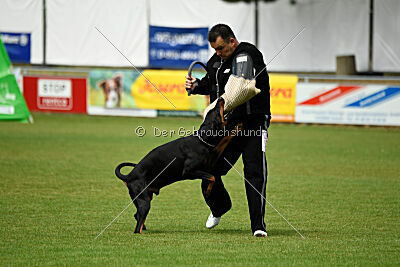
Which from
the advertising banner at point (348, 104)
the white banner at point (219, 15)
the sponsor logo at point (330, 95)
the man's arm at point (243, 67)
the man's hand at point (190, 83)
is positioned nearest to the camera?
the man's arm at point (243, 67)

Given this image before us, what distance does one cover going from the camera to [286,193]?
9.97 m

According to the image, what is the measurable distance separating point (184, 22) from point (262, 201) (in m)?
20.1

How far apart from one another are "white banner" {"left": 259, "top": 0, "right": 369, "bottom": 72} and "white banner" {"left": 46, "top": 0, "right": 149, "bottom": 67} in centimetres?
485

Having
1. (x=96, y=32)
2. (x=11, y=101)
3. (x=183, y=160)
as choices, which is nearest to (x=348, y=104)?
(x=11, y=101)

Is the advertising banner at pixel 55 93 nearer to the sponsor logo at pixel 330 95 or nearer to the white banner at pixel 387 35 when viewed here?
the sponsor logo at pixel 330 95

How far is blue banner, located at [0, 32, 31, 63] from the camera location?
93.2 feet

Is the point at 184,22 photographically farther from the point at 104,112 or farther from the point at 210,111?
the point at 210,111

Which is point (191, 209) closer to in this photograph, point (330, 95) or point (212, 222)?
point (212, 222)

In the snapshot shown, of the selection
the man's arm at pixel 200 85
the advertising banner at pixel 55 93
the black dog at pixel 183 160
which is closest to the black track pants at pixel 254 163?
the black dog at pixel 183 160

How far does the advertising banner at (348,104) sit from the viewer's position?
18.4m

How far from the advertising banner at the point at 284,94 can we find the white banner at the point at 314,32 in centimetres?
558

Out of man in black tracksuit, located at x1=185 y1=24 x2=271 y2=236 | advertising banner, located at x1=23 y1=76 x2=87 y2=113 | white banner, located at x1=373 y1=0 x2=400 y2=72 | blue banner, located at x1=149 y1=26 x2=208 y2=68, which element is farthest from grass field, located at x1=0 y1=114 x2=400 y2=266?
blue banner, located at x1=149 y1=26 x2=208 y2=68

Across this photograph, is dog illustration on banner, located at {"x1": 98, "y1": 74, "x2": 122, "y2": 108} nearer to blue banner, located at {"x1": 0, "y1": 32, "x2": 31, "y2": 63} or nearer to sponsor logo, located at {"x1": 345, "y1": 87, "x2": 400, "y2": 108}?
sponsor logo, located at {"x1": 345, "y1": 87, "x2": 400, "y2": 108}

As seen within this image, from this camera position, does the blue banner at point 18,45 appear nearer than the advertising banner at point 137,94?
No
